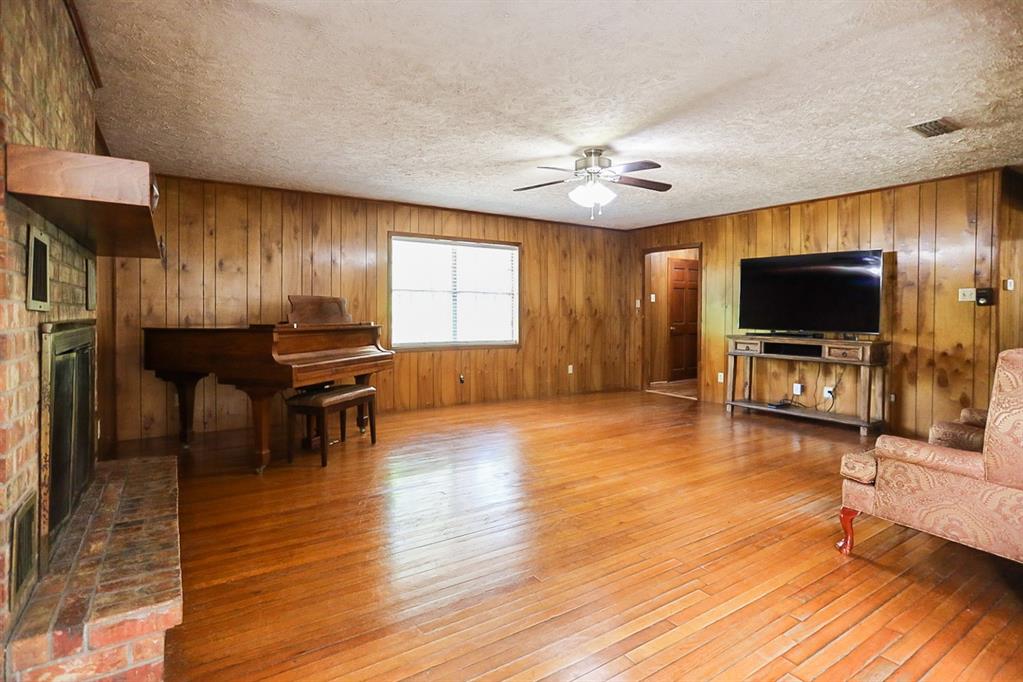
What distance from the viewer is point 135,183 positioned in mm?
1507

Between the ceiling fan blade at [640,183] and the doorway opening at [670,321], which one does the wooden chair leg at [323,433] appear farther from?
the doorway opening at [670,321]

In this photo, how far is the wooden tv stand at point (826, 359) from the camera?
4.94 m

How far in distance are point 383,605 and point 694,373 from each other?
26.2 ft

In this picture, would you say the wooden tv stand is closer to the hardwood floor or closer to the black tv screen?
the black tv screen

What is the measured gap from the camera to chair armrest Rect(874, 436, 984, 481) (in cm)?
211

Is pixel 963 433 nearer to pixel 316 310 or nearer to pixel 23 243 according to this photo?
pixel 23 243

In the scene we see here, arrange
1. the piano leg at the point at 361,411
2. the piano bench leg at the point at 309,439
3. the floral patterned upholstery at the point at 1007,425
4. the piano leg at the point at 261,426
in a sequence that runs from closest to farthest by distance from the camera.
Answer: the floral patterned upholstery at the point at 1007,425 → the piano leg at the point at 261,426 → the piano bench leg at the point at 309,439 → the piano leg at the point at 361,411

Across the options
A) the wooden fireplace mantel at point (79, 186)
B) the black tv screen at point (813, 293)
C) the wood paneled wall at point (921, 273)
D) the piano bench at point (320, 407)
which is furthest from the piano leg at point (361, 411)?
the wood paneled wall at point (921, 273)

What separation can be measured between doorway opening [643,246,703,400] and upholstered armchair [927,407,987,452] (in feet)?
15.2

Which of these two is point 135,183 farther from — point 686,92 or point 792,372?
point 792,372

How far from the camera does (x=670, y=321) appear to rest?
28.6 feet

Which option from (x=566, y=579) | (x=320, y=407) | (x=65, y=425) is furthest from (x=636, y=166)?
(x=65, y=425)

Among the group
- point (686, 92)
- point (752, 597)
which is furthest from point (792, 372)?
point (752, 597)

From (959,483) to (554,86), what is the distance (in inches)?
103
